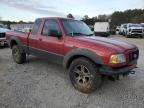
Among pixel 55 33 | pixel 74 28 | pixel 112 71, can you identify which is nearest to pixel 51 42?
pixel 55 33

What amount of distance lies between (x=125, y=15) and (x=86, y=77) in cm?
6665

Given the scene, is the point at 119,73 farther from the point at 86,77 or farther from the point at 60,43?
the point at 60,43

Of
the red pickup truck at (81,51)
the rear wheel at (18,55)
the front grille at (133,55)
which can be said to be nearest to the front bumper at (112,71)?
the red pickup truck at (81,51)

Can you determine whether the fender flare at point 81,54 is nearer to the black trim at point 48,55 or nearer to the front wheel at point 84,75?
the front wheel at point 84,75

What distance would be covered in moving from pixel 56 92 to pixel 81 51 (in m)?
1.22

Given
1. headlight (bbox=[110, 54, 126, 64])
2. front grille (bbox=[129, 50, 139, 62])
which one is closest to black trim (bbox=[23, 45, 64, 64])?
headlight (bbox=[110, 54, 126, 64])

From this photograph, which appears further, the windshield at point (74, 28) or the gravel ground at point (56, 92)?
the windshield at point (74, 28)

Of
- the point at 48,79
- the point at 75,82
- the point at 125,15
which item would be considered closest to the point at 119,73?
the point at 75,82

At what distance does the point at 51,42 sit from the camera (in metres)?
5.55

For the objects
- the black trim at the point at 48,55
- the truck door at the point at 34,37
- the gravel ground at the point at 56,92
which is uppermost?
the truck door at the point at 34,37

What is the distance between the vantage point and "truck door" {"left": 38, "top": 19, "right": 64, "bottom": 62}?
536 cm

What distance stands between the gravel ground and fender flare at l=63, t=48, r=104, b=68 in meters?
0.74

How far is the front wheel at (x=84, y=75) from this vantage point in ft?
14.7

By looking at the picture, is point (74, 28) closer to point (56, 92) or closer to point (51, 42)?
point (51, 42)
